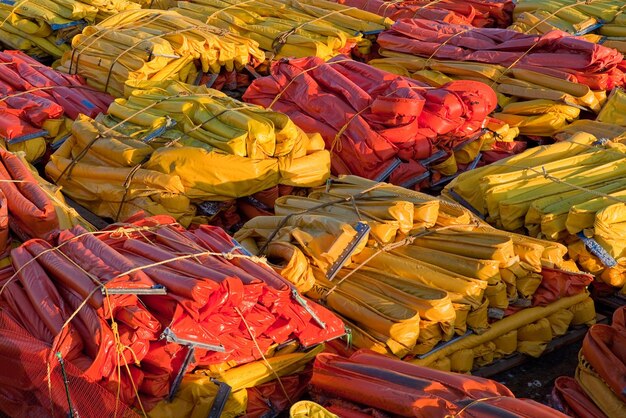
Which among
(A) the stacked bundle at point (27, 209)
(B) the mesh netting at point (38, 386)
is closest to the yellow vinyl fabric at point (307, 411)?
(B) the mesh netting at point (38, 386)

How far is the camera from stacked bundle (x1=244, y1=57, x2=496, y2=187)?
8523 millimetres

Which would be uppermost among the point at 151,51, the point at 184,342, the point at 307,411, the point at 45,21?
the point at 307,411

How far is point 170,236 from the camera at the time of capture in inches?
244

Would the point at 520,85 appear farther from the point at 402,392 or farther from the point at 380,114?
the point at 402,392

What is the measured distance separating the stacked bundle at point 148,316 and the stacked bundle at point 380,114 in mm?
2943

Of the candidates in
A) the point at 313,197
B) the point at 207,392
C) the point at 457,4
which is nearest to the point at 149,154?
the point at 313,197

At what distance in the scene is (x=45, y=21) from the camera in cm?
1140

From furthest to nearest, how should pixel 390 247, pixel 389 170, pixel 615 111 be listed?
pixel 615 111, pixel 389 170, pixel 390 247

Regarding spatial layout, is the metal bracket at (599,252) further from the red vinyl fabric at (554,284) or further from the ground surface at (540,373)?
the ground surface at (540,373)

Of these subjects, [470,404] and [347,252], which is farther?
[347,252]

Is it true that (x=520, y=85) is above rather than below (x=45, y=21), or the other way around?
above

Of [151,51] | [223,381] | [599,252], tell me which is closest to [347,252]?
[223,381]

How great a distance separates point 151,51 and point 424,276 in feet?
16.2

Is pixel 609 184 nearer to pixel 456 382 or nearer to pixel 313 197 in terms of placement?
pixel 313 197
